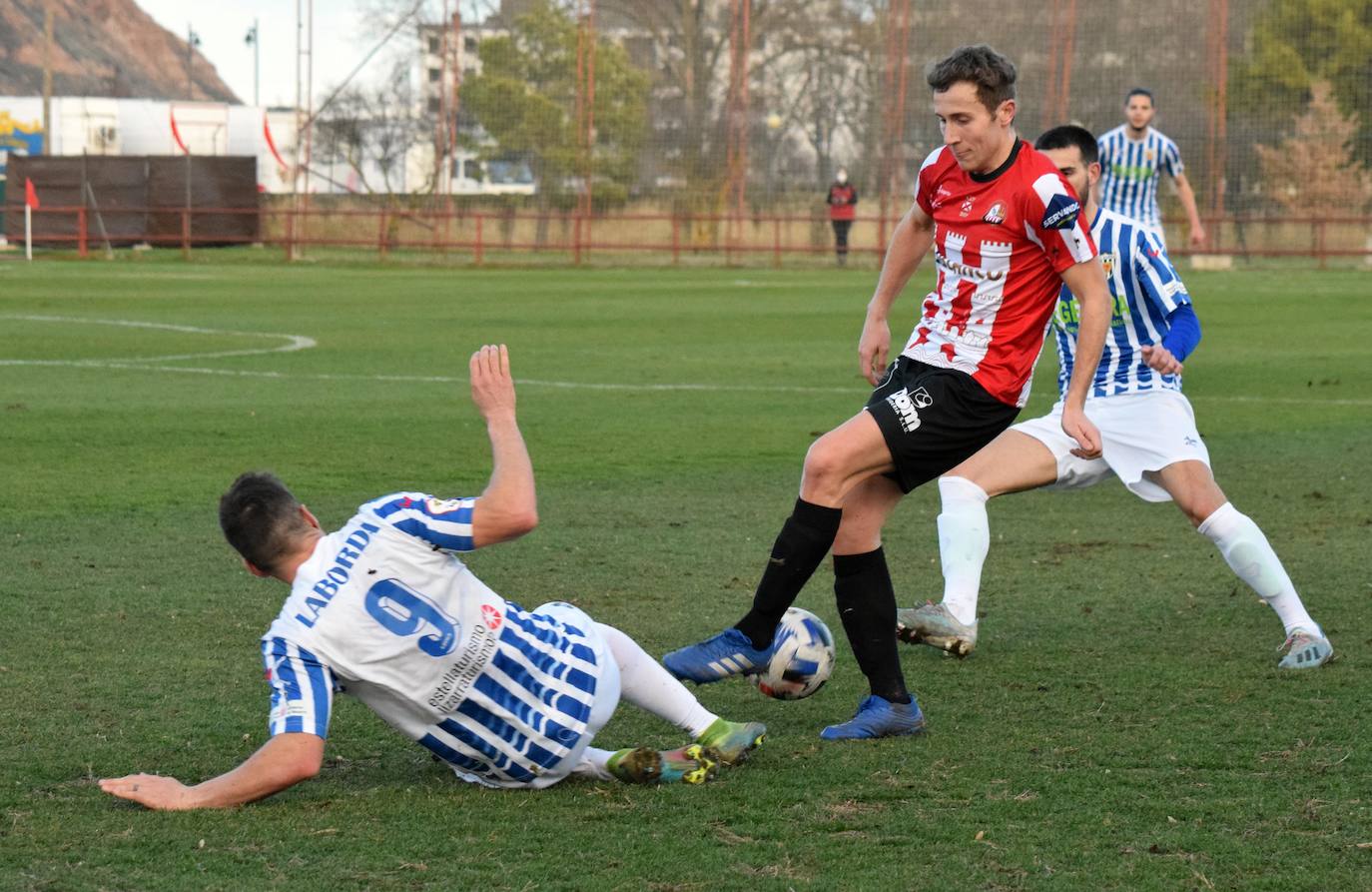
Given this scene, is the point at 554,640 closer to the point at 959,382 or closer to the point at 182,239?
the point at 959,382

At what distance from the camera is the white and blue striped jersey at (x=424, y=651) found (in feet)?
12.0

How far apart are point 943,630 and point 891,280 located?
1095 millimetres

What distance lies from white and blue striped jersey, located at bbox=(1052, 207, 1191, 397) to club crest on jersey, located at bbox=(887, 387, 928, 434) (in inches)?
61.9

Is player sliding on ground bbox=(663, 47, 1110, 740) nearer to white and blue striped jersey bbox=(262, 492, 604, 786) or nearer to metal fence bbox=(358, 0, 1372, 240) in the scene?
white and blue striped jersey bbox=(262, 492, 604, 786)

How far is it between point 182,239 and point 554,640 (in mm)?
34510

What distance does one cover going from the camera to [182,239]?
36531 millimetres

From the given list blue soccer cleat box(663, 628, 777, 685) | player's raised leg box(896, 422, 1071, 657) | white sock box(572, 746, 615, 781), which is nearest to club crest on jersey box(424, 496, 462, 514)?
white sock box(572, 746, 615, 781)

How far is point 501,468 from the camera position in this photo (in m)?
3.63

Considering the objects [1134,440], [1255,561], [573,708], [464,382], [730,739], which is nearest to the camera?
[573,708]

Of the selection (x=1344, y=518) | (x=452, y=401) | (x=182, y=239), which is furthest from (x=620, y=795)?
(x=182, y=239)

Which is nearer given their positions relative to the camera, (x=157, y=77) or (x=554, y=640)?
(x=554, y=640)

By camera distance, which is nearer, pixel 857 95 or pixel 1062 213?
pixel 1062 213

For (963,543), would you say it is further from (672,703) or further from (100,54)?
(100,54)

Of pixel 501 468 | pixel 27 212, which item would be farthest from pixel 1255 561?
pixel 27 212
